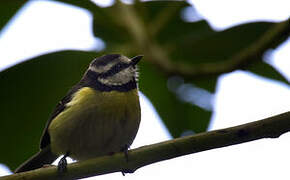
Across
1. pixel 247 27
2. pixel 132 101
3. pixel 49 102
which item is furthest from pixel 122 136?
pixel 247 27

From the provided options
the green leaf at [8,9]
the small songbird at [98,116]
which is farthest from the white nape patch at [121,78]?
the green leaf at [8,9]

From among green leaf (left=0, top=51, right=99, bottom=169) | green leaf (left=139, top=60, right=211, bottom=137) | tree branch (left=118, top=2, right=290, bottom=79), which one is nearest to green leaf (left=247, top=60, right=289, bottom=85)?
tree branch (left=118, top=2, right=290, bottom=79)

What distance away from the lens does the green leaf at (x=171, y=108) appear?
4.29 metres

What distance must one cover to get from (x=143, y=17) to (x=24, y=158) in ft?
4.86

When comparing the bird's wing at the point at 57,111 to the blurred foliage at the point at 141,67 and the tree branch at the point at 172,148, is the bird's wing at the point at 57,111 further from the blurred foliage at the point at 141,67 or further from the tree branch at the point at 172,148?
the tree branch at the point at 172,148

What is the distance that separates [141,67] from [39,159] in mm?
1156

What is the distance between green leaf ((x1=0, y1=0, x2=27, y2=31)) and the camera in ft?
13.9

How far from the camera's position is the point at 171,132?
14.2 feet

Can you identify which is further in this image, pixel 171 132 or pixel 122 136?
pixel 171 132

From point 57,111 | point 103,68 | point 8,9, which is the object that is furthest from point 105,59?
point 8,9

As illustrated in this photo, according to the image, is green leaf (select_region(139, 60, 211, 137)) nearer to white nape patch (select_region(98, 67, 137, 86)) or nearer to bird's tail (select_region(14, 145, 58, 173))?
white nape patch (select_region(98, 67, 137, 86))

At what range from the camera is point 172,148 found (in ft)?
8.24

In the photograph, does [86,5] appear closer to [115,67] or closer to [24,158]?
[115,67]

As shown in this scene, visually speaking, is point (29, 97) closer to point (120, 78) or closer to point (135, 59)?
point (120, 78)
